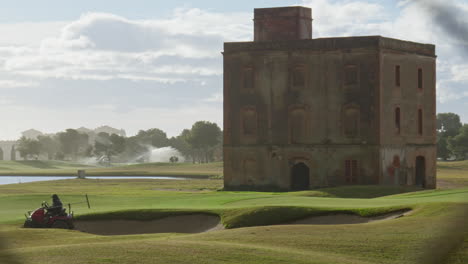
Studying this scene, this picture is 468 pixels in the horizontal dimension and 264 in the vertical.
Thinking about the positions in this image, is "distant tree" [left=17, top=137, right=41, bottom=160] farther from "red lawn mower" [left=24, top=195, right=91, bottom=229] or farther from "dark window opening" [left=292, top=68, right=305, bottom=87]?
"red lawn mower" [left=24, top=195, right=91, bottom=229]

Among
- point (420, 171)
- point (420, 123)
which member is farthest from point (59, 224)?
point (420, 171)

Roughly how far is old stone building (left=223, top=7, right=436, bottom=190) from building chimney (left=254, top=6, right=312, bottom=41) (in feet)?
1.56

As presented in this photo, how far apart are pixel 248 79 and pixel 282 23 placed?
583 cm

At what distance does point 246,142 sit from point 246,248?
38.8 metres

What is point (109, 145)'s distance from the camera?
169 m

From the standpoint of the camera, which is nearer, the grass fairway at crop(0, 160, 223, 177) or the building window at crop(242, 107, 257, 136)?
the building window at crop(242, 107, 257, 136)

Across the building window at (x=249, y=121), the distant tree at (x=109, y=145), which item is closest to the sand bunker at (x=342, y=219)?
the building window at (x=249, y=121)

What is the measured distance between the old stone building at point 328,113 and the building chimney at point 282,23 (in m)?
0.47

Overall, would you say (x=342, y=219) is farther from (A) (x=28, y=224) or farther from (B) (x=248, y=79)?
(B) (x=248, y=79)

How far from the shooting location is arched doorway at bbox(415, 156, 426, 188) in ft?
178

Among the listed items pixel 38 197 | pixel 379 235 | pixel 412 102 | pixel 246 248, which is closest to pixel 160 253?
pixel 246 248

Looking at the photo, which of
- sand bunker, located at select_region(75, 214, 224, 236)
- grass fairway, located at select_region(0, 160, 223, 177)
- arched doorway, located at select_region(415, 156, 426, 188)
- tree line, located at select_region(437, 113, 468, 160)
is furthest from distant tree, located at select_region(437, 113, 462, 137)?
sand bunker, located at select_region(75, 214, 224, 236)

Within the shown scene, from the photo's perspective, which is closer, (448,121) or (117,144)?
(117,144)

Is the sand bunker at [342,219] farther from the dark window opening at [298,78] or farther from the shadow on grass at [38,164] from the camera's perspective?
the shadow on grass at [38,164]
